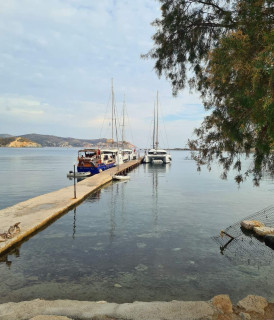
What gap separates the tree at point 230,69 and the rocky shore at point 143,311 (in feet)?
10.3

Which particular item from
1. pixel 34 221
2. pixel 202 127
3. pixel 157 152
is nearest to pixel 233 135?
pixel 202 127

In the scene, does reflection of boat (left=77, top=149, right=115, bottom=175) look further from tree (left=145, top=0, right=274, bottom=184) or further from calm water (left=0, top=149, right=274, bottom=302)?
tree (left=145, top=0, right=274, bottom=184)

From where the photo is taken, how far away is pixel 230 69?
17.7 feet

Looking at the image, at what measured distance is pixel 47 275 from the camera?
9570 millimetres

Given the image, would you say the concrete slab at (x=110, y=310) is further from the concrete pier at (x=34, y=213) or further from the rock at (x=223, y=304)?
the concrete pier at (x=34, y=213)

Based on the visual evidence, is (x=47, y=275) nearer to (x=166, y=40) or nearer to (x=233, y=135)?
(x=233, y=135)

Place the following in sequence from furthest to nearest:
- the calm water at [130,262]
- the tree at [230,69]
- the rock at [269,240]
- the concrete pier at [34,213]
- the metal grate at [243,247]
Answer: the rock at [269,240]
the concrete pier at [34,213]
the metal grate at [243,247]
the calm water at [130,262]
the tree at [230,69]

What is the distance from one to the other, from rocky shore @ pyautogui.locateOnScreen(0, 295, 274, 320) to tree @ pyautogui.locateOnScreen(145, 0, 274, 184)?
10.3 feet

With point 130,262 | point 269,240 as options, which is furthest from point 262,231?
point 130,262

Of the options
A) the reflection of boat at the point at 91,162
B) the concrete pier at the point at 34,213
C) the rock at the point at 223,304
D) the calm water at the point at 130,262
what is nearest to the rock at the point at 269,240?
the calm water at the point at 130,262

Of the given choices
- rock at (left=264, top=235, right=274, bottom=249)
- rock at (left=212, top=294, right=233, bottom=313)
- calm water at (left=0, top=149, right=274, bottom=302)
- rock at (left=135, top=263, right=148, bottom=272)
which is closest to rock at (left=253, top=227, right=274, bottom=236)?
rock at (left=264, top=235, right=274, bottom=249)

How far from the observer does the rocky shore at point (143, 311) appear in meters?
5.95

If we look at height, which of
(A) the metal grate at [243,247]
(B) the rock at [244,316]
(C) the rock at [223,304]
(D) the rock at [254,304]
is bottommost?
(A) the metal grate at [243,247]

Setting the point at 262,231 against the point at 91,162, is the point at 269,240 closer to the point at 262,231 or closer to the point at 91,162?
the point at 262,231
